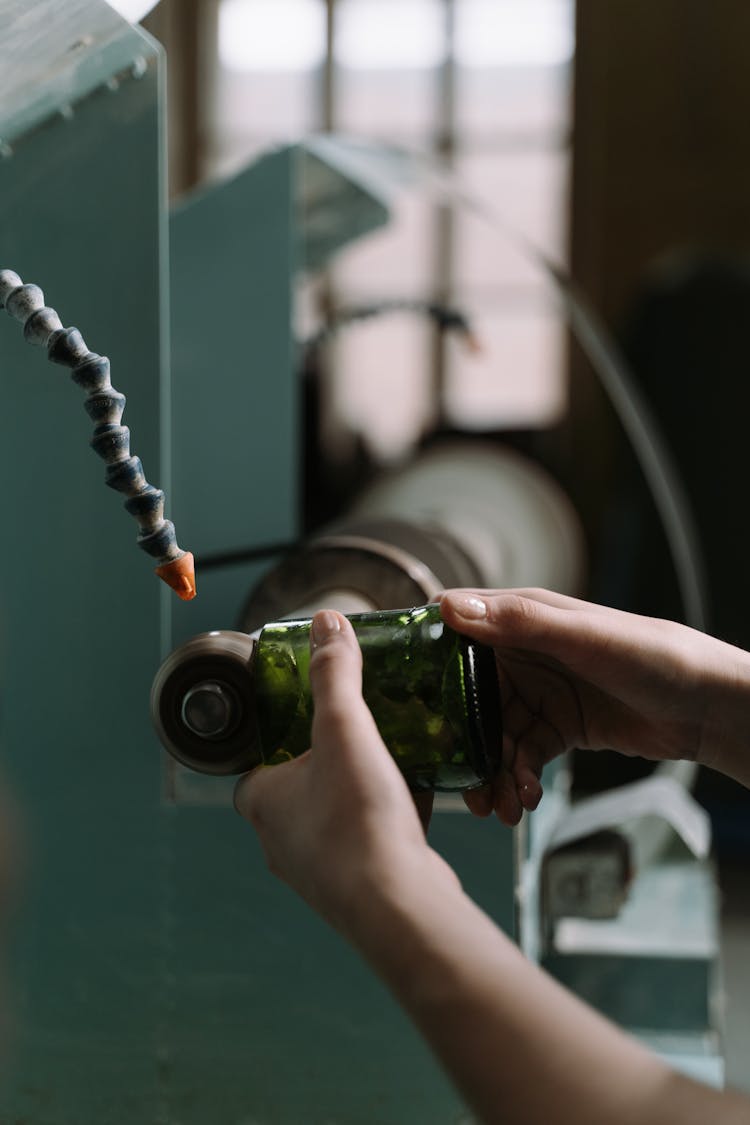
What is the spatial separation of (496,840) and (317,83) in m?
3.22

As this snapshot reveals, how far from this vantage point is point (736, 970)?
116cm

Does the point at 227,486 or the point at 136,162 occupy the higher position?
the point at 136,162

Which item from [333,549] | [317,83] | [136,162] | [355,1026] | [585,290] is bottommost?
[355,1026]

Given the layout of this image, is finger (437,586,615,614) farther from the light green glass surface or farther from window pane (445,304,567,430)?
window pane (445,304,567,430)

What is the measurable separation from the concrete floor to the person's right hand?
1.22ft

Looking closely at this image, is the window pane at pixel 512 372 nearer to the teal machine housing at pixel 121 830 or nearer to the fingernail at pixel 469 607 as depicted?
the teal machine housing at pixel 121 830

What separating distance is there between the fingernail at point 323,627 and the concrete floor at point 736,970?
0.53 m

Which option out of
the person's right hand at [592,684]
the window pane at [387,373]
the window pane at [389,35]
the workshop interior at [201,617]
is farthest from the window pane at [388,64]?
the person's right hand at [592,684]

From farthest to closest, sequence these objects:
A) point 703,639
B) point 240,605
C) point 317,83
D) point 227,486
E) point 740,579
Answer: point 317,83 < point 740,579 < point 227,486 < point 240,605 < point 703,639

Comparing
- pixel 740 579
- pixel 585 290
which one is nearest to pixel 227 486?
pixel 740 579

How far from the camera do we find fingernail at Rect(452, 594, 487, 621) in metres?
0.43

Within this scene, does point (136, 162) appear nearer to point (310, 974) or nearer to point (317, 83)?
point (310, 974)

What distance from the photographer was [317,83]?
3410mm

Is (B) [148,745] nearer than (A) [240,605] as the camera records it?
Yes
